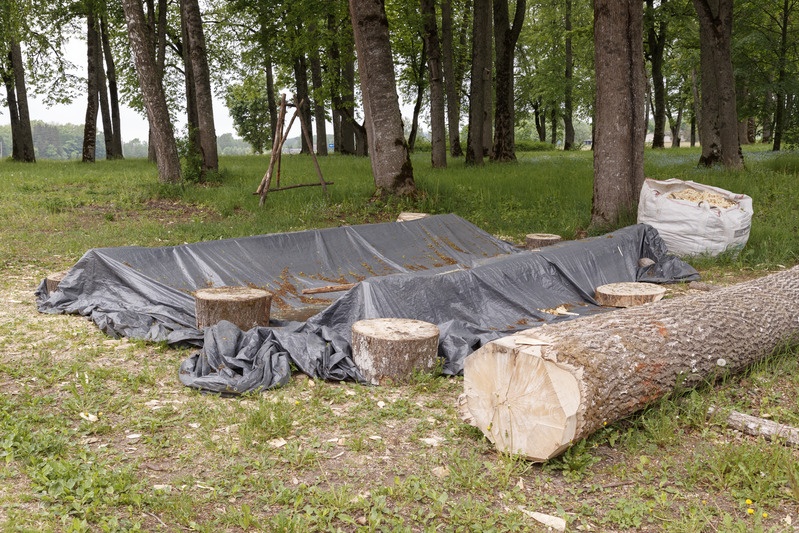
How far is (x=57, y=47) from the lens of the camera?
24984 millimetres

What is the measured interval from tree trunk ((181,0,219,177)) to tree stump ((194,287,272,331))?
10361 mm

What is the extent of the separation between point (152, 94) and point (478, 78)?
854cm

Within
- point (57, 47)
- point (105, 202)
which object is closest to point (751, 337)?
point (105, 202)

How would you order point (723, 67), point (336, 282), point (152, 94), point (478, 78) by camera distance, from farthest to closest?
point (478, 78), point (723, 67), point (152, 94), point (336, 282)

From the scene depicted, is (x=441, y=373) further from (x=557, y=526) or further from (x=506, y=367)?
(x=557, y=526)

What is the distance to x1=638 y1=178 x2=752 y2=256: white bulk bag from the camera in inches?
340

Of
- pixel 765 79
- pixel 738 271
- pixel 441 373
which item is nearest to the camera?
pixel 441 373

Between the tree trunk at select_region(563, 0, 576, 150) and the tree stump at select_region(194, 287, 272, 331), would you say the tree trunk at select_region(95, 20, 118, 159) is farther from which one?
the tree stump at select_region(194, 287, 272, 331)

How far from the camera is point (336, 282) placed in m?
7.76

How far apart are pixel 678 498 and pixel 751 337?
6.17 feet

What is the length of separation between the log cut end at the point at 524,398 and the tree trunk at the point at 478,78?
1487 centimetres

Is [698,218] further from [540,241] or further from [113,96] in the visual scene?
[113,96]

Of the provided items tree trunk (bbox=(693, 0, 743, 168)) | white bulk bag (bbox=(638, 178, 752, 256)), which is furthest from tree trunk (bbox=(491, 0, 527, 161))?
white bulk bag (bbox=(638, 178, 752, 256))

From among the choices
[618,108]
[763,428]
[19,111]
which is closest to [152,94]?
[618,108]
